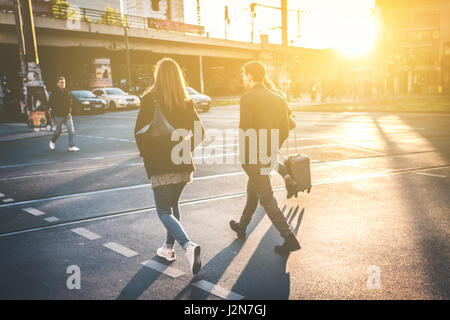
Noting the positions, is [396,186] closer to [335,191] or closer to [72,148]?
[335,191]

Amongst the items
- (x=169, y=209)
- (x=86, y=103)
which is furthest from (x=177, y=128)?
(x=86, y=103)

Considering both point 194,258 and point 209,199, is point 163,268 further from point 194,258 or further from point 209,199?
point 209,199

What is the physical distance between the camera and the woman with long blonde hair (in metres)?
3.78

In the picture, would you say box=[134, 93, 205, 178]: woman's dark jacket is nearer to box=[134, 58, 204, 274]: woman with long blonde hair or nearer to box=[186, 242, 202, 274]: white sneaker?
box=[134, 58, 204, 274]: woman with long blonde hair

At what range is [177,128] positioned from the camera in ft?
12.6

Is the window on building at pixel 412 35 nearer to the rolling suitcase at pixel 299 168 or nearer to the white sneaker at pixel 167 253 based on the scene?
the rolling suitcase at pixel 299 168

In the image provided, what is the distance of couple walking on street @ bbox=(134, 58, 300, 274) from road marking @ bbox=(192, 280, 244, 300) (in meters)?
0.17

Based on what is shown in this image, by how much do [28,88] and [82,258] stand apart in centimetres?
1426

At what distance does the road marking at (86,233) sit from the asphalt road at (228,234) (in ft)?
0.11

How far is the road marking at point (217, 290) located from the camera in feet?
11.1

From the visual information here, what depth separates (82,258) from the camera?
4.26m

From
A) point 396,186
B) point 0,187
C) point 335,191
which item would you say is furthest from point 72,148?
point 396,186

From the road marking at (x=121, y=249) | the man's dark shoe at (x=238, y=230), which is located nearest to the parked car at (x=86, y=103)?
the road marking at (x=121, y=249)

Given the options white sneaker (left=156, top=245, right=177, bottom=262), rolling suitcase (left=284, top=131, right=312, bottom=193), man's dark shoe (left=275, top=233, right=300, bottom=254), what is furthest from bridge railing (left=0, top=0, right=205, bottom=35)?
man's dark shoe (left=275, top=233, right=300, bottom=254)
